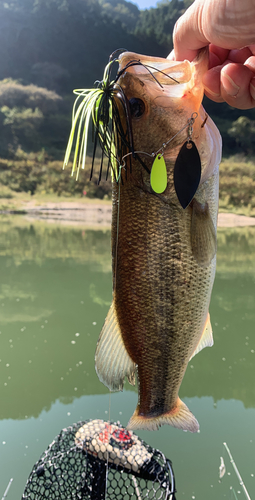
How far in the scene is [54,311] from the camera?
18.5 feet

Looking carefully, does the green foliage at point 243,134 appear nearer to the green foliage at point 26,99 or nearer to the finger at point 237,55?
the green foliage at point 26,99

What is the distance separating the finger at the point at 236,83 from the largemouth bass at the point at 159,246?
12cm

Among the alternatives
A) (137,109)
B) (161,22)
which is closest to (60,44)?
(161,22)

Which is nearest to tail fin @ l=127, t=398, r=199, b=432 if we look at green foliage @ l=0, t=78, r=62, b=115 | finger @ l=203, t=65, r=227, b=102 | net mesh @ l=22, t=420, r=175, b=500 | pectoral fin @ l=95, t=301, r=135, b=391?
pectoral fin @ l=95, t=301, r=135, b=391

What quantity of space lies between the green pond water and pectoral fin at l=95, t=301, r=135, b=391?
1940 mm

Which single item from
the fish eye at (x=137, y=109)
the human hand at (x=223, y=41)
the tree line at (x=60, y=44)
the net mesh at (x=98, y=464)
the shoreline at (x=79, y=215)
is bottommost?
the net mesh at (x=98, y=464)

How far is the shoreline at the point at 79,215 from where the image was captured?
493 inches

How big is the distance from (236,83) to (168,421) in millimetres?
1056

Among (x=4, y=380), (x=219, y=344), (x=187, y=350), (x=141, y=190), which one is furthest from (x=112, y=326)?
(x=219, y=344)

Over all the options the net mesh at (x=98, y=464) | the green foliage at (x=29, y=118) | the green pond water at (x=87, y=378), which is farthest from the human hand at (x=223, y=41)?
the green foliage at (x=29, y=118)

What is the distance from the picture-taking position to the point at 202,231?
835mm

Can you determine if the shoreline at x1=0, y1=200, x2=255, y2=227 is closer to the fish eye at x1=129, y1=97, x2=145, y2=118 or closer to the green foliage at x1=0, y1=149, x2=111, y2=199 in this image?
the green foliage at x1=0, y1=149, x2=111, y2=199

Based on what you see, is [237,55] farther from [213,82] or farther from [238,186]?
[238,186]

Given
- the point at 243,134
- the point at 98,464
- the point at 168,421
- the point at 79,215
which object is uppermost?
the point at 243,134
